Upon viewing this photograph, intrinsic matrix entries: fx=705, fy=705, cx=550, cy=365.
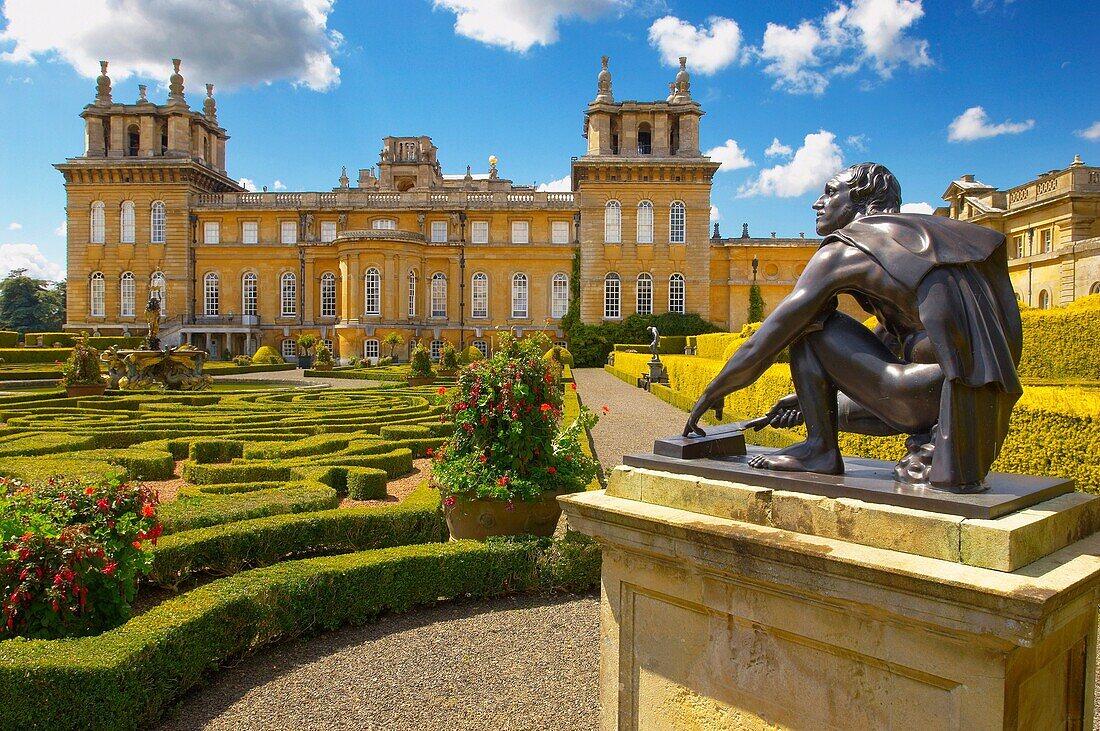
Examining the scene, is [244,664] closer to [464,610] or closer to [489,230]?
[464,610]

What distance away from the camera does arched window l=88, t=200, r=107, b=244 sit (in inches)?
1519

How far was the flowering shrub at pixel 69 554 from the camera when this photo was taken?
11.0ft

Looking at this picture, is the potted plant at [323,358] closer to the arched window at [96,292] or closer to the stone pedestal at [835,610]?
the arched window at [96,292]

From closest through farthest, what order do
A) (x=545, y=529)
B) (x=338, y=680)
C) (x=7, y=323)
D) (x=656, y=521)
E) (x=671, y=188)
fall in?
(x=656, y=521), (x=338, y=680), (x=545, y=529), (x=671, y=188), (x=7, y=323)

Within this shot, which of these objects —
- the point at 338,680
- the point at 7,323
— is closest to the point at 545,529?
the point at 338,680

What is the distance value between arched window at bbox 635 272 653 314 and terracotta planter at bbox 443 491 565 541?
103 feet

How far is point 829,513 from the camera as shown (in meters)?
2.10

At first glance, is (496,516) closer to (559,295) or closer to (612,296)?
(612,296)

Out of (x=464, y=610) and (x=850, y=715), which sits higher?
(x=850, y=715)

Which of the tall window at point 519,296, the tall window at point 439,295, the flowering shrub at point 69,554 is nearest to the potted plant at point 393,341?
the tall window at point 439,295

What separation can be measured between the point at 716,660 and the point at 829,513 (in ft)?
2.19

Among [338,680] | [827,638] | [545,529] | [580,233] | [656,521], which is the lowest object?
[338,680]

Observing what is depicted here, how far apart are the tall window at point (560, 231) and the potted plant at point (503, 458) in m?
33.1

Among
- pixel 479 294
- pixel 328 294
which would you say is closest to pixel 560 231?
pixel 479 294
